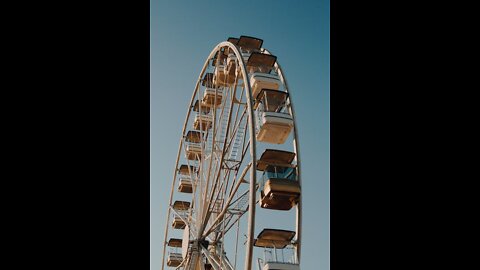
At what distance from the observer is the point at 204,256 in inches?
608

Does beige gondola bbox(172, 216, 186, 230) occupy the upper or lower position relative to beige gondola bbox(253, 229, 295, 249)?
lower

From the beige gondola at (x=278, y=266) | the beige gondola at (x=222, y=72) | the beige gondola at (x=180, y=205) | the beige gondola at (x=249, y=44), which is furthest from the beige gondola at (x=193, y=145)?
the beige gondola at (x=278, y=266)

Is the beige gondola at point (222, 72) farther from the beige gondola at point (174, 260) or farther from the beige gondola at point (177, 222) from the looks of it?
the beige gondola at point (174, 260)

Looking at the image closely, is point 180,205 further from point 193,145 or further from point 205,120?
point 205,120

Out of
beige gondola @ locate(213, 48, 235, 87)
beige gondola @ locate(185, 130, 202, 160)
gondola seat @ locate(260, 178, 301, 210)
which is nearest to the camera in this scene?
gondola seat @ locate(260, 178, 301, 210)

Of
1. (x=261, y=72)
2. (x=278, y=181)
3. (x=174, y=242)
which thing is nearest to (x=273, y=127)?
(x=278, y=181)

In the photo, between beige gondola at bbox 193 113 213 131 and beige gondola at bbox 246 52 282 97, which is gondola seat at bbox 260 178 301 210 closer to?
beige gondola at bbox 246 52 282 97

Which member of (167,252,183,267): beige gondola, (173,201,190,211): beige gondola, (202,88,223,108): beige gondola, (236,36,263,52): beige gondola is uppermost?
(236,36,263,52): beige gondola

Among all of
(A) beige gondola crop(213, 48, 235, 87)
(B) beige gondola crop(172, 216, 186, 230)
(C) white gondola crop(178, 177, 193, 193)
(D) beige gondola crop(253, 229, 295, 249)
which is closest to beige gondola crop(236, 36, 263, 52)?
(A) beige gondola crop(213, 48, 235, 87)

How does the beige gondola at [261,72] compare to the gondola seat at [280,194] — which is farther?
the beige gondola at [261,72]

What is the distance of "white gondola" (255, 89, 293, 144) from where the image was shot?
Answer: 13.5m

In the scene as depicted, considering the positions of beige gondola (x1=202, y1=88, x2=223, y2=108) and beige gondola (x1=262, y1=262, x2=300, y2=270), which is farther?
beige gondola (x1=202, y1=88, x2=223, y2=108)

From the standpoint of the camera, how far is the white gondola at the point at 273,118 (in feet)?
44.3
